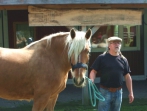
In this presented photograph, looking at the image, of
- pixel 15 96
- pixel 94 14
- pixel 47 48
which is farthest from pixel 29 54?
pixel 94 14

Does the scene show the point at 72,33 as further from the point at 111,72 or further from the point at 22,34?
the point at 22,34

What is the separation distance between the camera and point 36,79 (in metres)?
4.71

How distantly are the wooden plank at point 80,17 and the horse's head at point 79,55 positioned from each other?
2704mm

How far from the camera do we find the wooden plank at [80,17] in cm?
719

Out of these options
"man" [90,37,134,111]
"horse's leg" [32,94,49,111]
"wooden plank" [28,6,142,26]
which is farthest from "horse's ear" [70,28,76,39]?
"wooden plank" [28,6,142,26]

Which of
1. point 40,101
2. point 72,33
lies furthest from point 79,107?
point 72,33

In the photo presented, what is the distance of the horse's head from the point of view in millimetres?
4406

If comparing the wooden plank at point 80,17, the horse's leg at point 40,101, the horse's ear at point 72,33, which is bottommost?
the horse's leg at point 40,101

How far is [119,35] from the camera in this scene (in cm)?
1112

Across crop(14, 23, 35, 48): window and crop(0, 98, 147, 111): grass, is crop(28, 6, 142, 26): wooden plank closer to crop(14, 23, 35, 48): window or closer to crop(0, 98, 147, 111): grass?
crop(0, 98, 147, 111): grass

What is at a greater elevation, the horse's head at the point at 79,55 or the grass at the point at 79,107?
the horse's head at the point at 79,55

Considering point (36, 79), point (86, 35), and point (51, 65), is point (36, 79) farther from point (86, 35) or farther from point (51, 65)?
point (86, 35)

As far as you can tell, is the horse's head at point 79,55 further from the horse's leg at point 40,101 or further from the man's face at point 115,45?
the horse's leg at point 40,101

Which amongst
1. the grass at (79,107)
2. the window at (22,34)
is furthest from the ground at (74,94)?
the window at (22,34)
